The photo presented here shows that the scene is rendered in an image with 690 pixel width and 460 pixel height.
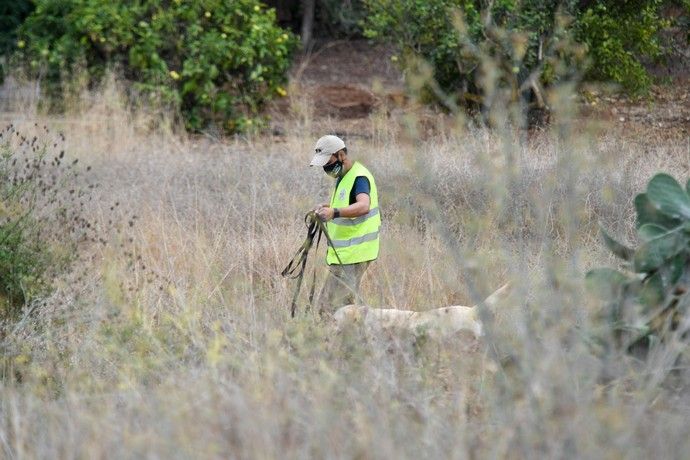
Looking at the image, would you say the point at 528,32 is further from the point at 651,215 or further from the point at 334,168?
the point at 651,215

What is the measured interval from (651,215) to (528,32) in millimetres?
6890

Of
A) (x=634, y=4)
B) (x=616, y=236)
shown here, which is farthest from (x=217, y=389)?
(x=634, y=4)

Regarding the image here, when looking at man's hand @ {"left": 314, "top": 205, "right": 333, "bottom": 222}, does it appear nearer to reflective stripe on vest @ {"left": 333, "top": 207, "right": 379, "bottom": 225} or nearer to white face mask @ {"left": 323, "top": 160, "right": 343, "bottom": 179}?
reflective stripe on vest @ {"left": 333, "top": 207, "right": 379, "bottom": 225}

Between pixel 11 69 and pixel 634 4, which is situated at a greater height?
pixel 634 4

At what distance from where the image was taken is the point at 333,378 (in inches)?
148

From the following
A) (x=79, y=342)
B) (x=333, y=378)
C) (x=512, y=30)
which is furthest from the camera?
(x=512, y=30)

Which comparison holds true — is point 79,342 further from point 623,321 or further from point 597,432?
point 597,432

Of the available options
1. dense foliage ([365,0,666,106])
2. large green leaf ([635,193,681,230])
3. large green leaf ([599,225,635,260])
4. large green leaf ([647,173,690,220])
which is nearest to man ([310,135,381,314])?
large green leaf ([599,225,635,260])

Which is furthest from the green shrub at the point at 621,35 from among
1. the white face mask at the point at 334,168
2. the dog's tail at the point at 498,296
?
the dog's tail at the point at 498,296

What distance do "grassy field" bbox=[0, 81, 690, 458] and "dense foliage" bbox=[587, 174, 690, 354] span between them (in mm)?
152

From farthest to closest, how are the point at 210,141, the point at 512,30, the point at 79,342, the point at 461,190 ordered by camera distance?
the point at 210,141, the point at 512,30, the point at 461,190, the point at 79,342

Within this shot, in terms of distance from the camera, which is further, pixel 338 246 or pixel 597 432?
pixel 338 246

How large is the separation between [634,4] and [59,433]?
972cm

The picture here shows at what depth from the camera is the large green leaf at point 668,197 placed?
14.9ft
